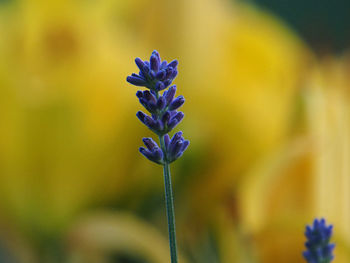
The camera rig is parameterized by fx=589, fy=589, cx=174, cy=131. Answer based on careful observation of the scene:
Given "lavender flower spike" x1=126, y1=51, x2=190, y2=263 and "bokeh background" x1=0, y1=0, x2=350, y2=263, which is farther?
"bokeh background" x1=0, y1=0, x2=350, y2=263

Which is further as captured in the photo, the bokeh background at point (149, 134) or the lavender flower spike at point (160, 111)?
the bokeh background at point (149, 134)

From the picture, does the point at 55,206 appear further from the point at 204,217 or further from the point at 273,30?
the point at 273,30

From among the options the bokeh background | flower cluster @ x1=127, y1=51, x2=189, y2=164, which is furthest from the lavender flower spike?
the bokeh background

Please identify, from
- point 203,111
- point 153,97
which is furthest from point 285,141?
point 153,97

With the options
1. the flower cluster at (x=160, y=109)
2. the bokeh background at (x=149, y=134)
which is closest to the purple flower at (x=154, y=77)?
the flower cluster at (x=160, y=109)

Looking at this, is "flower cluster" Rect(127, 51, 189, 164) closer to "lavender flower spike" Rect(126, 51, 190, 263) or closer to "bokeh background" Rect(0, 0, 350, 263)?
"lavender flower spike" Rect(126, 51, 190, 263)

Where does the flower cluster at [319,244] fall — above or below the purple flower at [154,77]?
below

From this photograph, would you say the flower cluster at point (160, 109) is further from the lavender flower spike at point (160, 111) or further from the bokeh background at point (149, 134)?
the bokeh background at point (149, 134)
